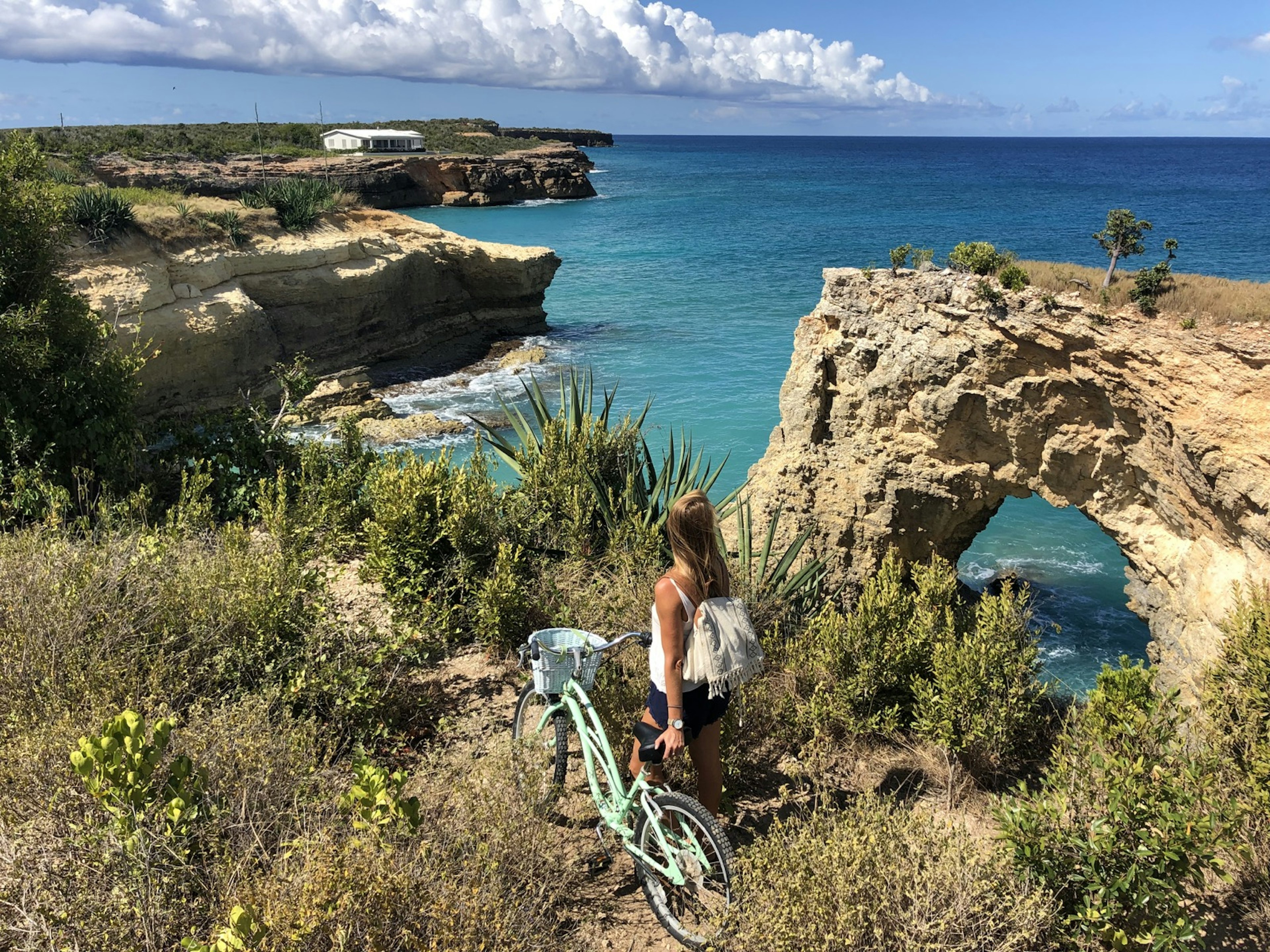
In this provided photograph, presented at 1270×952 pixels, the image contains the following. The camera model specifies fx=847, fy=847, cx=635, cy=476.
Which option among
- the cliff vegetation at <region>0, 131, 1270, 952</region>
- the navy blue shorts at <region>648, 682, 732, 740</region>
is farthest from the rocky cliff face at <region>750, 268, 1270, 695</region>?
the navy blue shorts at <region>648, 682, 732, 740</region>

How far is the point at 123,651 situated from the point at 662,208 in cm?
6748

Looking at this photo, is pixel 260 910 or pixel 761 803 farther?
pixel 761 803

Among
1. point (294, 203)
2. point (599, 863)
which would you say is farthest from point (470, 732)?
point (294, 203)

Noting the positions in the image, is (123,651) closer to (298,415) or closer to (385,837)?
(385,837)

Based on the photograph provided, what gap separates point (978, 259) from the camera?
307 inches

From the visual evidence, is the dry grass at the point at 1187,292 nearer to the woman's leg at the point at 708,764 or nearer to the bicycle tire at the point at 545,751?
the woman's leg at the point at 708,764

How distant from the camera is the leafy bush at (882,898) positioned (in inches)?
107

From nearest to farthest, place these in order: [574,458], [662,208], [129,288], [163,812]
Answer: [163,812] → [574,458] → [129,288] → [662,208]

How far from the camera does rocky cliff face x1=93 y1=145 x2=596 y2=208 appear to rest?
41000mm

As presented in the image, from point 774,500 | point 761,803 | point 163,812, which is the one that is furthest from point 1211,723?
point 774,500

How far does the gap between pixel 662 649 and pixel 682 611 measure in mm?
172

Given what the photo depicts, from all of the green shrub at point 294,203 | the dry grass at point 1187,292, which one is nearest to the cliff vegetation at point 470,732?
the dry grass at point 1187,292

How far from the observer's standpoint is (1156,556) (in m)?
7.29

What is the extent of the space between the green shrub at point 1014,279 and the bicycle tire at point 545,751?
572 cm
